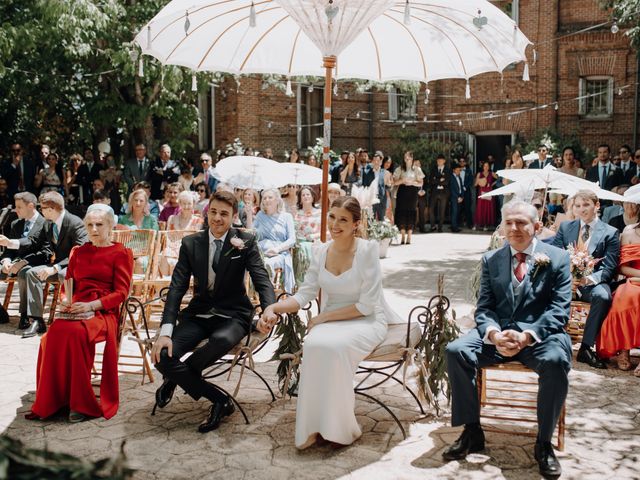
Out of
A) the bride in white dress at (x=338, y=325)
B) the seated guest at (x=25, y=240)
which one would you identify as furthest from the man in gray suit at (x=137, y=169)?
the bride in white dress at (x=338, y=325)

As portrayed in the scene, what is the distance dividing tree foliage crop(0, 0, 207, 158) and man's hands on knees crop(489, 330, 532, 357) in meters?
8.39

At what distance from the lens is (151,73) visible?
14.1 meters

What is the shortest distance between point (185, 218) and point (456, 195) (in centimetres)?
1186

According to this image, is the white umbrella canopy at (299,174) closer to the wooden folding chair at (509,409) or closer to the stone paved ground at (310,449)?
the stone paved ground at (310,449)

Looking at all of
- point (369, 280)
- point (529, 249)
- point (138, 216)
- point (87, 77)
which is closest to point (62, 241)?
point (138, 216)

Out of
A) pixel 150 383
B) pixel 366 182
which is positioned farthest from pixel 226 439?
pixel 366 182

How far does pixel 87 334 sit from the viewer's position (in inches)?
209

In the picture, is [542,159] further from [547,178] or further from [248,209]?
[248,209]

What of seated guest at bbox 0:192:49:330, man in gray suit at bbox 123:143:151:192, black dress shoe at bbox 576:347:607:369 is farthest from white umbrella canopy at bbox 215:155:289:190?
man in gray suit at bbox 123:143:151:192

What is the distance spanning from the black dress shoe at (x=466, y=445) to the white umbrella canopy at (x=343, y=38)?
9.46 feet

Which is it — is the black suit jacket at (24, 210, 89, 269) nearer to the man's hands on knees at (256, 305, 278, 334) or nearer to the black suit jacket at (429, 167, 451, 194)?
the man's hands on knees at (256, 305, 278, 334)

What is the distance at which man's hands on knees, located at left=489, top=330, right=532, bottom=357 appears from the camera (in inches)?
178

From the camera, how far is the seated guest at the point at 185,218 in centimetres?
928

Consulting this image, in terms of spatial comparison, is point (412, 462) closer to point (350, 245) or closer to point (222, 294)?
point (350, 245)
